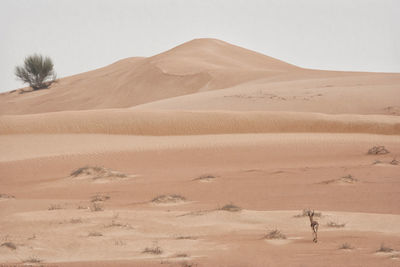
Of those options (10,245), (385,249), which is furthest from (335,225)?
(10,245)

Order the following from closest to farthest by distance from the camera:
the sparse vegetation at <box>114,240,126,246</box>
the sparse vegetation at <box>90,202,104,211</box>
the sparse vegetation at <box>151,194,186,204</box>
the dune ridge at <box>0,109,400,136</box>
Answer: the sparse vegetation at <box>114,240,126,246</box>
the sparse vegetation at <box>90,202,104,211</box>
the sparse vegetation at <box>151,194,186,204</box>
the dune ridge at <box>0,109,400,136</box>

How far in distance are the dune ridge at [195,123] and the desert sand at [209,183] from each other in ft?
0.20

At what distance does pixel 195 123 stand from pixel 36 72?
37.0 metres

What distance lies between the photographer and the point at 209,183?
13438 mm

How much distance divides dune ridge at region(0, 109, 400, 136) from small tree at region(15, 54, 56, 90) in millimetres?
32499

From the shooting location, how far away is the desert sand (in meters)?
7.53

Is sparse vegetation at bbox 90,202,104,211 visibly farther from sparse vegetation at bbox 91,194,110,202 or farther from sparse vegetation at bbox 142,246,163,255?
sparse vegetation at bbox 142,246,163,255

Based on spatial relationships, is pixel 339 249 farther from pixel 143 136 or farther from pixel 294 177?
pixel 143 136

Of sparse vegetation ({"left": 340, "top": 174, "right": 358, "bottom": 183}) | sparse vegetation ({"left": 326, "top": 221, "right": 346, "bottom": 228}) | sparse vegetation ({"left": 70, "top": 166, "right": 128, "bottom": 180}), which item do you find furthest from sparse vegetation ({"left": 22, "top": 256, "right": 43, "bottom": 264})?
sparse vegetation ({"left": 340, "top": 174, "right": 358, "bottom": 183})

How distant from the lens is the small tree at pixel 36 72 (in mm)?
53750

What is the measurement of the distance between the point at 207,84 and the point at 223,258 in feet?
129

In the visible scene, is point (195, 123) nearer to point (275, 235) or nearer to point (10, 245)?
point (275, 235)

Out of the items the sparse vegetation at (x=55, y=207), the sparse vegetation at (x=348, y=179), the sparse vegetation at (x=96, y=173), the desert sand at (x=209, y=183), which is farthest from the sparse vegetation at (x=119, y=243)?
the sparse vegetation at (x=96, y=173)

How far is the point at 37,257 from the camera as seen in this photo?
281 inches
